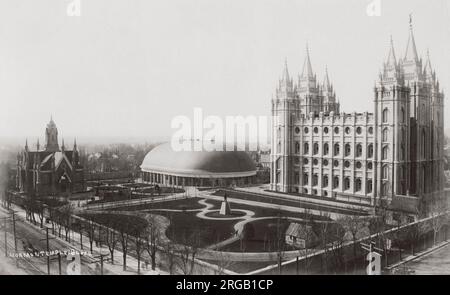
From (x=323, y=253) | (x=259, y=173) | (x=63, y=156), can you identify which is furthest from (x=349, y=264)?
(x=259, y=173)

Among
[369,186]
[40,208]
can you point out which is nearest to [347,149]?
[369,186]

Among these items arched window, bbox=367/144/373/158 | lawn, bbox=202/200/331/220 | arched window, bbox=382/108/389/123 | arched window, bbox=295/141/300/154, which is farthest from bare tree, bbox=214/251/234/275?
arched window, bbox=295/141/300/154

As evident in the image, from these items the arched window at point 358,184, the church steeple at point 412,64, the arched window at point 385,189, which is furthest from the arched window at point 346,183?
the church steeple at point 412,64

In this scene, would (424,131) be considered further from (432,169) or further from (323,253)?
(323,253)

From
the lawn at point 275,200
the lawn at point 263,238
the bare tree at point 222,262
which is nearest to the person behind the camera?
the bare tree at point 222,262

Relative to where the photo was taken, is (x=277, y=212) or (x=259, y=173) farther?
(x=259, y=173)

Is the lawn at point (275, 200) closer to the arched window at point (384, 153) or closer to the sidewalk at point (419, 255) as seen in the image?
the sidewalk at point (419, 255)

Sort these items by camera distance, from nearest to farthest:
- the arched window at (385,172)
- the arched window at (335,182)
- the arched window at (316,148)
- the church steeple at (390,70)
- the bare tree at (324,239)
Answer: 1. the bare tree at (324,239)
2. the church steeple at (390,70)
3. the arched window at (385,172)
4. the arched window at (335,182)
5. the arched window at (316,148)
